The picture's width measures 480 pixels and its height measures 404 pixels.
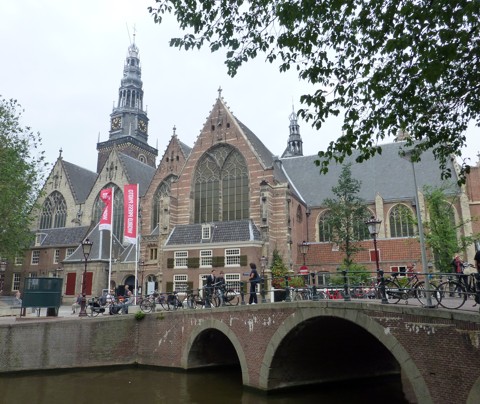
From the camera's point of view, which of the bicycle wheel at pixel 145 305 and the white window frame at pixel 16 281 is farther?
the white window frame at pixel 16 281

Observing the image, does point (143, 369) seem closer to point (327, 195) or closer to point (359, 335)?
point (359, 335)

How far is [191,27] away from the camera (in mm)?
8789

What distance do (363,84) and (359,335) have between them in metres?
13.0

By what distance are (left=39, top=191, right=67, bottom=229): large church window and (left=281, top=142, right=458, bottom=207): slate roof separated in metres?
28.2

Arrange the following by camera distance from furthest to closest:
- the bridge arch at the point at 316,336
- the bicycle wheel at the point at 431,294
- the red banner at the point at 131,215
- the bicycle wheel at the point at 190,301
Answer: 1. the red banner at the point at 131,215
2. the bicycle wheel at the point at 190,301
3. the bridge arch at the point at 316,336
4. the bicycle wheel at the point at 431,294

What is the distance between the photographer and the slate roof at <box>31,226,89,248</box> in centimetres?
4653

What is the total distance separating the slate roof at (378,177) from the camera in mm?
39531

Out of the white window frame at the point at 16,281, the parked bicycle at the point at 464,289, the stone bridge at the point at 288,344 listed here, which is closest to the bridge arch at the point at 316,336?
the stone bridge at the point at 288,344

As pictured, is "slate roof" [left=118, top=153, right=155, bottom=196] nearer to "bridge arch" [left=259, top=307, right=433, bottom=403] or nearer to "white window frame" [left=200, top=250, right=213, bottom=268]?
"white window frame" [left=200, top=250, right=213, bottom=268]

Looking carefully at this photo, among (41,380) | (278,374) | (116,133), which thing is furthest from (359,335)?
(116,133)

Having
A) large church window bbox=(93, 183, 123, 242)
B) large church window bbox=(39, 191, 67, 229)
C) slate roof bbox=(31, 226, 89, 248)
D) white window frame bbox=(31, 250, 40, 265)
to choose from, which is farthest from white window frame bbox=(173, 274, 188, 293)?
large church window bbox=(39, 191, 67, 229)

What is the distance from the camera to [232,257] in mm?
33562

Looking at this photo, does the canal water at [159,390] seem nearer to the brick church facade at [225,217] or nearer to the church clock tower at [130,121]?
the brick church facade at [225,217]

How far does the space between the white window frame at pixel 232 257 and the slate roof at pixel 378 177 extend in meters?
12.1
